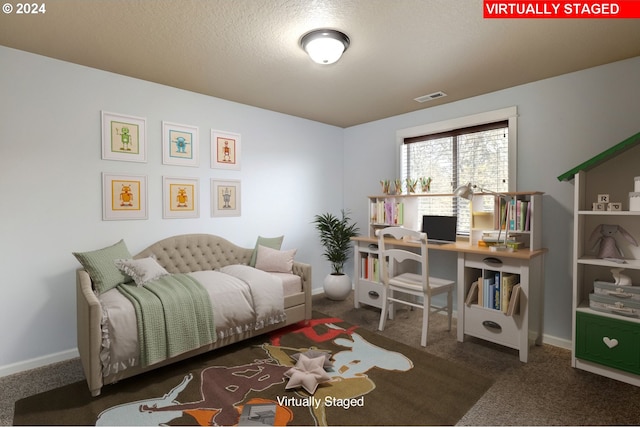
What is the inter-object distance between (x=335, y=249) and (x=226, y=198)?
1604mm

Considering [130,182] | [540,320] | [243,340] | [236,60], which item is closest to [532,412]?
[540,320]

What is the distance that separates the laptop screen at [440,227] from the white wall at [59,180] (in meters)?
2.36

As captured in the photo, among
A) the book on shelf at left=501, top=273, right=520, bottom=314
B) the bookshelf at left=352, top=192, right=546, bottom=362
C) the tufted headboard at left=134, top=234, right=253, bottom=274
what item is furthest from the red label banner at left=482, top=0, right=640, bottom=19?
the tufted headboard at left=134, top=234, right=253, bottom=274

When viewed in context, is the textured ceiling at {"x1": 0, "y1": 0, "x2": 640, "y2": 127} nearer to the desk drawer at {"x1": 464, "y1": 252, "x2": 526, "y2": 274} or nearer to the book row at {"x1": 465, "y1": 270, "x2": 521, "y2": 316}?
the desk drawer at {"x1": 464, "y1": 252, "x2": 526, "y2": 274}

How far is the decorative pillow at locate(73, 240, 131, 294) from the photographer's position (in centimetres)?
260

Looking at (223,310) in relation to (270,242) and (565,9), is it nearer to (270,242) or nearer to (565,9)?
(270,242)

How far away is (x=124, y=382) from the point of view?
236 cm

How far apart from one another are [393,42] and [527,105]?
1682 millimetres

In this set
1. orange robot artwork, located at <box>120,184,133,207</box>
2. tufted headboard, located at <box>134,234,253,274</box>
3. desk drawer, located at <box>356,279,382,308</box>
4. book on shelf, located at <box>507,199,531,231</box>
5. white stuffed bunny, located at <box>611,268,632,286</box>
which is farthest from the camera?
desk drawer, located at <box>356,279,382,308</box>

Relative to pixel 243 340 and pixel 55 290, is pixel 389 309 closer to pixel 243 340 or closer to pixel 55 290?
pixel 243 340

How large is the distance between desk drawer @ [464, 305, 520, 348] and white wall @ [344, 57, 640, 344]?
0.61m

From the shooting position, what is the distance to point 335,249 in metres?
4.48

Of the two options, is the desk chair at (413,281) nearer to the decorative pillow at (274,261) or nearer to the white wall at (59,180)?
the decorative pillow at (274,261)

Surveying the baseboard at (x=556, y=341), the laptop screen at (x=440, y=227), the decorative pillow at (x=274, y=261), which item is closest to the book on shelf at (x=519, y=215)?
the laptop screen at (x=440, y=227)
